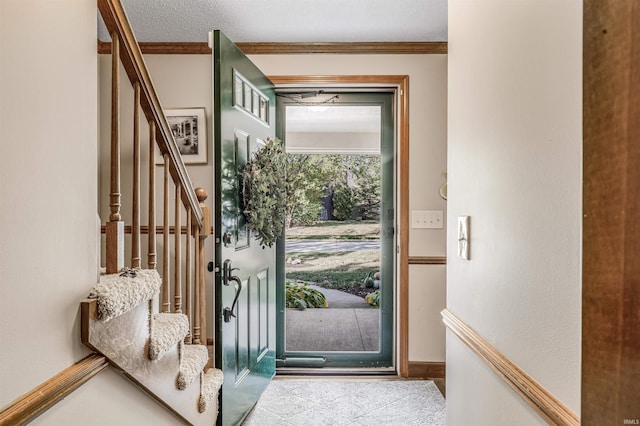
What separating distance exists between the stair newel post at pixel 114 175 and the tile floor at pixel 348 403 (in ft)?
5.51

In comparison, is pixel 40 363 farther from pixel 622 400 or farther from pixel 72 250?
pixel 622 400

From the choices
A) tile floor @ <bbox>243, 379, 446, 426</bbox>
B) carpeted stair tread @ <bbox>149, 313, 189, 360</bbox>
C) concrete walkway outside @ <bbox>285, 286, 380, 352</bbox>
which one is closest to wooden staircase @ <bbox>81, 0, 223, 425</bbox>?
carpeted stair tread @ <bbox>149, 313, 189, 360</bbox>

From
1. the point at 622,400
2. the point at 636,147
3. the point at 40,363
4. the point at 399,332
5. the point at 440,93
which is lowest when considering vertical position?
the point at 399,332

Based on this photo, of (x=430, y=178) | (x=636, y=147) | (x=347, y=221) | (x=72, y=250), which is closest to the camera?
(x=636, y=147)

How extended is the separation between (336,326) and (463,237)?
2262 millimetres

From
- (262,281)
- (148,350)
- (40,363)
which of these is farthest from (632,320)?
(262,281)

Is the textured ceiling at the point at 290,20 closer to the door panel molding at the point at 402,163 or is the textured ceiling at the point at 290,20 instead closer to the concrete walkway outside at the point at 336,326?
the door panel molding at the point at 402,163

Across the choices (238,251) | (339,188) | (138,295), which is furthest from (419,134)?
(138,295)

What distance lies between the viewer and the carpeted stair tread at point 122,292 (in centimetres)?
99

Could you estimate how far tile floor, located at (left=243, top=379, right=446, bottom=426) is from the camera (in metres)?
2.50

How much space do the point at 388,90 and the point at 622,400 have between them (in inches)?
121

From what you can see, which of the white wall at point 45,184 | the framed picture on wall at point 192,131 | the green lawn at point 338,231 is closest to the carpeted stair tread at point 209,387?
the white wall at point 45,184

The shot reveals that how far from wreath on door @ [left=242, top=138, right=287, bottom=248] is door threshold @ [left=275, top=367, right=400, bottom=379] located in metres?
1.09

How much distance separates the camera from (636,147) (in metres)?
0.39
